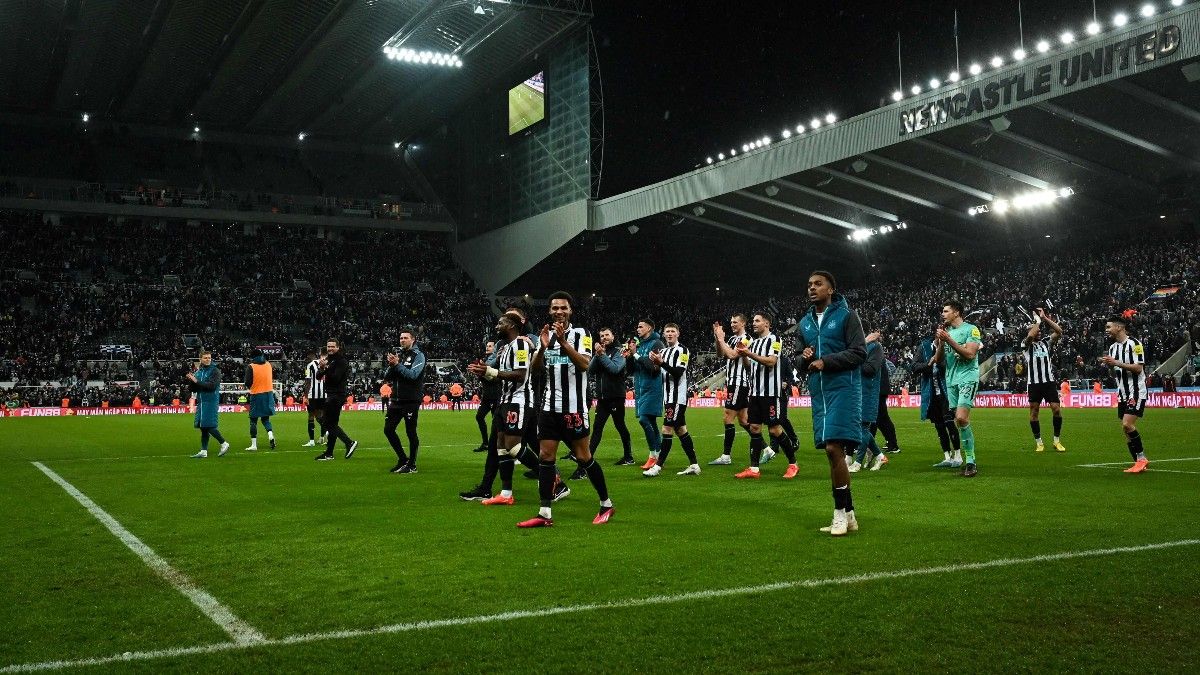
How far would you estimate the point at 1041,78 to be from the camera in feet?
81.9

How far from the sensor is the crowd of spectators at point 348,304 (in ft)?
111

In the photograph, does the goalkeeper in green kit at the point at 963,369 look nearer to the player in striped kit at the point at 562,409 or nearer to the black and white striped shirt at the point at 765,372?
the black and white striped shirt at the point at 765,372

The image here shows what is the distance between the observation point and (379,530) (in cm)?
771

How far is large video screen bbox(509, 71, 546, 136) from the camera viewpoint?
1745 inches

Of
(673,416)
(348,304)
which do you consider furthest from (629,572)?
(348,304)

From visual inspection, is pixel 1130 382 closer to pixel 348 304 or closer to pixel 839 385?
pixel 839 385

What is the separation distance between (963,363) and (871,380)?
44.8 inches

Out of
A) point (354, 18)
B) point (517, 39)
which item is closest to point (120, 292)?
point (354, 18)

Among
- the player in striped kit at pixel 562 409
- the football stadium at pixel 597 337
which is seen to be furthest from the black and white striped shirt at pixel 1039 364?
the player in striped kit at pixel 562 409

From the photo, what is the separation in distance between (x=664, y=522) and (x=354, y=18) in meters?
35.2

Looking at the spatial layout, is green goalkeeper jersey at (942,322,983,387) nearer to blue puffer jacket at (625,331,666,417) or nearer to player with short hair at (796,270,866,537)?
blue puffer jacket at (625,331,666,417)

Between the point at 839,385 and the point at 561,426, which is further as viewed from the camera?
the point at 561,426

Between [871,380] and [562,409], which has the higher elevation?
[871,380]

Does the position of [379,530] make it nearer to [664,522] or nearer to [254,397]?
[664,522]
